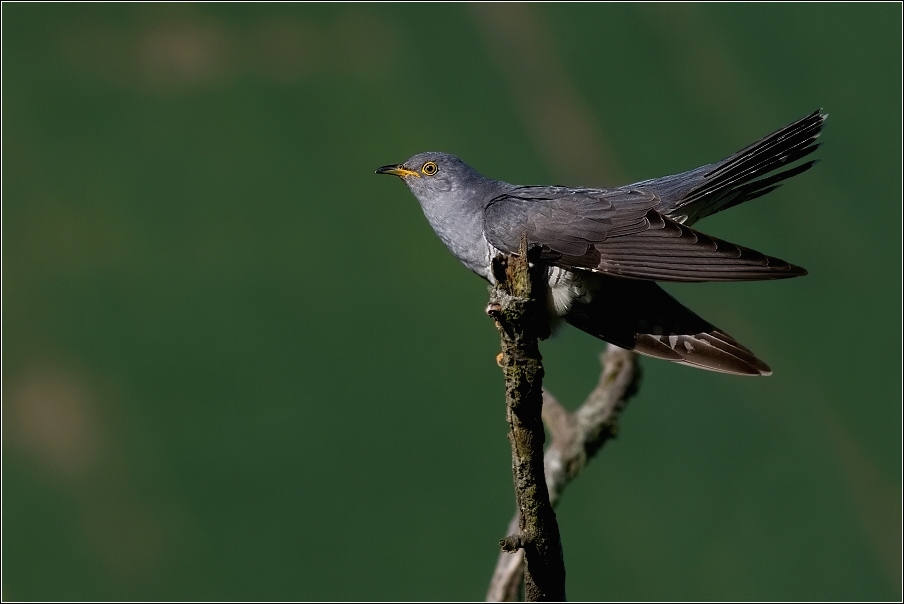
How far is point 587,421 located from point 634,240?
1.29 meters

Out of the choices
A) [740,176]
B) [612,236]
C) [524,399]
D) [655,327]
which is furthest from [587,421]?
[524,399]

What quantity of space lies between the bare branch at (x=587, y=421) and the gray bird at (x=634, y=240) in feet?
2.74

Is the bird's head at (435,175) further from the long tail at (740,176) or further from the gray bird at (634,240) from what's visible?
the long tail at (740,176)

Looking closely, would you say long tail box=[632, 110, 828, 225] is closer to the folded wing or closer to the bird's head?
the folded wing

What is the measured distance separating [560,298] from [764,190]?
0.85 metres

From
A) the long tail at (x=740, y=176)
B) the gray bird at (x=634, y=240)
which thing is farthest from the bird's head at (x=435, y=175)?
the long tail at (x=740, y=176)

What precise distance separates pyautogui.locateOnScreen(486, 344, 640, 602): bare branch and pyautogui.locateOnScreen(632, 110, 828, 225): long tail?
1.00 meters

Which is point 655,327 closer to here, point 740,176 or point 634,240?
point 634,240

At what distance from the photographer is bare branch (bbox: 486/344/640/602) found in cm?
427

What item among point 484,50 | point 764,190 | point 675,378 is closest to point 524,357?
point 764,190

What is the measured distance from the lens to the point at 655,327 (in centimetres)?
345

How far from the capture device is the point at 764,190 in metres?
3.46

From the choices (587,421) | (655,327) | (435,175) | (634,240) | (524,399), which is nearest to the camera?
(524,399)

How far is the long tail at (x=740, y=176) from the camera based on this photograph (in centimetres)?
326
